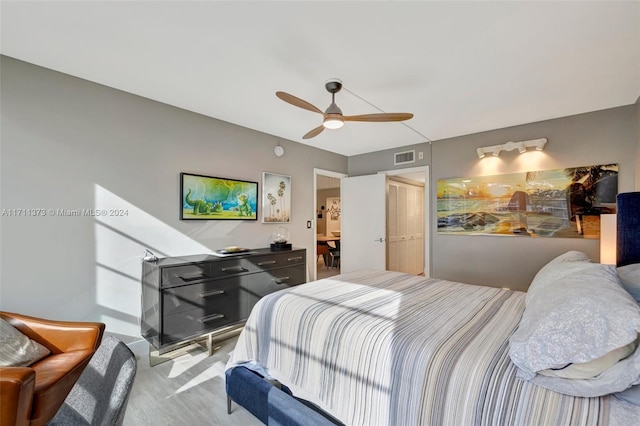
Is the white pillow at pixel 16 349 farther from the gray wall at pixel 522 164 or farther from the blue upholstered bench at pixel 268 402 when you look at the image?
the gray wall at pixel 522 164

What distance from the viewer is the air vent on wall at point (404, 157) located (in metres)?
4.64

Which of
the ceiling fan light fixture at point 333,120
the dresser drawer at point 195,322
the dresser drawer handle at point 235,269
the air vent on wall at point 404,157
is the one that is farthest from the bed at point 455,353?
the air vent on wall at point 404,157

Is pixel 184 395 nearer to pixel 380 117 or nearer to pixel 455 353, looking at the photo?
pixel 455 353

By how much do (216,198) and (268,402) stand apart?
2.40 metres

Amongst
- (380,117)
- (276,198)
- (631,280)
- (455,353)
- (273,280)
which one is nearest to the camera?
(455,353)

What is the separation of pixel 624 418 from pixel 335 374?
1106mm

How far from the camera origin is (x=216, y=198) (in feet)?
11.2

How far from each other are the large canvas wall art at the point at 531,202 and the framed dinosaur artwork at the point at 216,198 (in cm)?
286

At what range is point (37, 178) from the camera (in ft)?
7.40

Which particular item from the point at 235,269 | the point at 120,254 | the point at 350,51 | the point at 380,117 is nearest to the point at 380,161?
the point at 380,117

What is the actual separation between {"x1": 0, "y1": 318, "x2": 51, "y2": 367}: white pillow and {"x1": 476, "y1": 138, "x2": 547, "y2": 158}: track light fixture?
4.76 m

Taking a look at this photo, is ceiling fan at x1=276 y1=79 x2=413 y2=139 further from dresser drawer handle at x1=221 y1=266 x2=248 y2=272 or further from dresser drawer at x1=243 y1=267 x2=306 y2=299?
dresser drawer at x1=243 y1=267 x2=306 y2=299

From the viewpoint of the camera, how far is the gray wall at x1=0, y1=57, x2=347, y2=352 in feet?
7.13

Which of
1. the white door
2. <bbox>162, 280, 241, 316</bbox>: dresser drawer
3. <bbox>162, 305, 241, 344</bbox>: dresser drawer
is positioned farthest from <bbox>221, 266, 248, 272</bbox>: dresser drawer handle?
the white door
